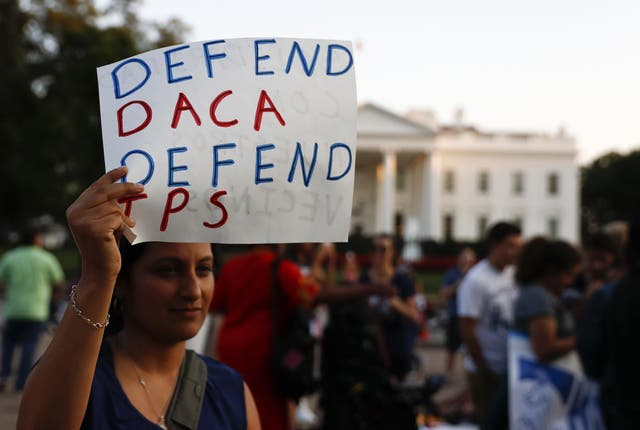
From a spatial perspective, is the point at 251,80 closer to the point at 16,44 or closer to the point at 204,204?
the point at 204,204

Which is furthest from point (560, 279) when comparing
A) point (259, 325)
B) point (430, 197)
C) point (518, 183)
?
point (518, 183)

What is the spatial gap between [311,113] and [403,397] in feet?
7.69

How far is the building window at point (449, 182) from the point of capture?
73.6 metres

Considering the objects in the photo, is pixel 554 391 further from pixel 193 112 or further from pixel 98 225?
pixel 98 225

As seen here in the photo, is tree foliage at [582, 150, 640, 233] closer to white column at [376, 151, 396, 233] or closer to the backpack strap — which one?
white column at [376, 151, 396, 233]

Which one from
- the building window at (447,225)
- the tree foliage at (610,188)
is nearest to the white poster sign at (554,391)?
the tree foliage at (610,188)

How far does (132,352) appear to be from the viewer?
171 cm

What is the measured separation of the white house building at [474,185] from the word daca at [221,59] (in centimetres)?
6824

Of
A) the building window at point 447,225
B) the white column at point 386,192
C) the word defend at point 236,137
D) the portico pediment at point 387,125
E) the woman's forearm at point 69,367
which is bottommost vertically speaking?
the woman's forearm at point 69,367

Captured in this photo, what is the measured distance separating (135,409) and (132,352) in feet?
0.50

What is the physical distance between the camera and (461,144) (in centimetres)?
7275

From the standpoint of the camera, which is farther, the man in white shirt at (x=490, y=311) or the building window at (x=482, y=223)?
the building window at (x=482, y=223)

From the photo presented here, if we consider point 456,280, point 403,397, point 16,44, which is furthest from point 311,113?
point 16,44

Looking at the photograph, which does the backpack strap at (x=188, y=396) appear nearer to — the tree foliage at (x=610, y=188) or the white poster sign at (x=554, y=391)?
the white poster sign at (x=554, y=391)
